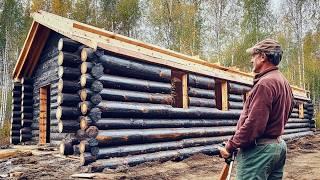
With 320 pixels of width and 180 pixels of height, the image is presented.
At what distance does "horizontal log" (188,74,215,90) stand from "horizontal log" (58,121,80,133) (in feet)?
12.2

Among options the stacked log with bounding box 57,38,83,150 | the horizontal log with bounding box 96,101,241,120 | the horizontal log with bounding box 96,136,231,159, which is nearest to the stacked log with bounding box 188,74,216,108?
the horizontal log with bounding box 96,101,241,120

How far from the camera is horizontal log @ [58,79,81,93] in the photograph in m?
7.96

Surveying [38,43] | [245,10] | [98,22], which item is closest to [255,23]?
[245,10]

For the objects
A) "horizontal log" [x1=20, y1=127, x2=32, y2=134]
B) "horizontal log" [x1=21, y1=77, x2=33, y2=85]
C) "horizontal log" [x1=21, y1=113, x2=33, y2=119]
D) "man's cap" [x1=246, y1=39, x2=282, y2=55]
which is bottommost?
"horizontal log" [x1=20, y1=127, x2=32, y2=134]

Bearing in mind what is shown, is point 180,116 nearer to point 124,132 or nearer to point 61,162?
point 124,132

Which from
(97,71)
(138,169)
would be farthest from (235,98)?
(97,71)

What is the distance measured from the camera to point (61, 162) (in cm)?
810

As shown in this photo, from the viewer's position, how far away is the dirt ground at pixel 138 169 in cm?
679

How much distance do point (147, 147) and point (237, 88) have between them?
17.4 feet

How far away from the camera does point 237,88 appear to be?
1252 centimetres

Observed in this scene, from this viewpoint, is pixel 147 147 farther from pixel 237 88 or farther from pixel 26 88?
pixel 26 88

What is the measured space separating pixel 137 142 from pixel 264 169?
5.46 m

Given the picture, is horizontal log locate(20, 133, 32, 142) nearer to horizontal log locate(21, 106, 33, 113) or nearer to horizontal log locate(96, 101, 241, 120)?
horizontal log locate(21, 106, 33, 113)

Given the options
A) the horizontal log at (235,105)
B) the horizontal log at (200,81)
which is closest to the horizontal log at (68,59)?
the horizontal log at (200,81)
